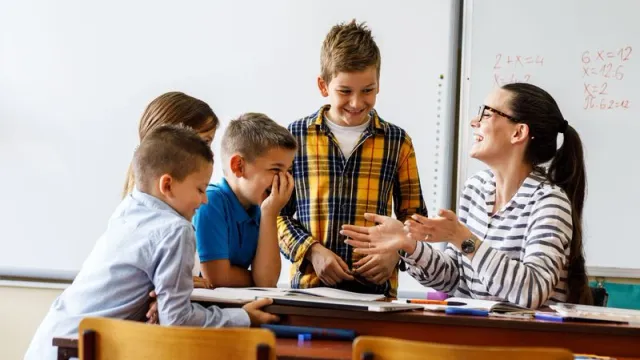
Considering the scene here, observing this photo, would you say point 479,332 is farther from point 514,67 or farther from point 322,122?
point 514,67

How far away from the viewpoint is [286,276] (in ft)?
11.6

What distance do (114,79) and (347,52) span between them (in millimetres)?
1563

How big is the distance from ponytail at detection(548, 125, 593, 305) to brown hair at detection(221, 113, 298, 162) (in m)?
0.79

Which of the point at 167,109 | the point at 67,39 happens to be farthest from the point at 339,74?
the point at 67,39

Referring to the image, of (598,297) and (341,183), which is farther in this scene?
(341,183)

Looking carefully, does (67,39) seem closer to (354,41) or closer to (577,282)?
(354,41)

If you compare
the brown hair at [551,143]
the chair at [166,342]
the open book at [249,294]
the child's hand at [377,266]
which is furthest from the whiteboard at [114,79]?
the chair at [166,342]

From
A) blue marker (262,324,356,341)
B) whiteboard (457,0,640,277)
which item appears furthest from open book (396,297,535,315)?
whiteboard (457,0,640,277)

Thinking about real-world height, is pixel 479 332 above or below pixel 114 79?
below

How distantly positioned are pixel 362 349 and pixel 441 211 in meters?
0.75

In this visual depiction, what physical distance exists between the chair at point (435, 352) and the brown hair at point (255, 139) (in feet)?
3.66

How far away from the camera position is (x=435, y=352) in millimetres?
1321

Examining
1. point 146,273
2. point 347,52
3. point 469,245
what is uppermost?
point 347,52

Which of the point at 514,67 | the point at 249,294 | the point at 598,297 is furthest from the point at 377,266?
the point at 514,67
